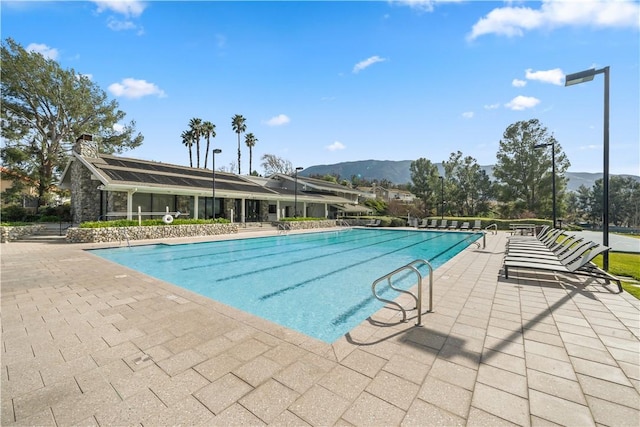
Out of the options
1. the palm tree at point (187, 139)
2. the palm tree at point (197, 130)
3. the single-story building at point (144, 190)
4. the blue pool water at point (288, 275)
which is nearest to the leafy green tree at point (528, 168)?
the blue pool water at point (288, 275)

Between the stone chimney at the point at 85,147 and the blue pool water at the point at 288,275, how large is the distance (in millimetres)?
11152

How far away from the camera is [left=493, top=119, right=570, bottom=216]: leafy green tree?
33500mm

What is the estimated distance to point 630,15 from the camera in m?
6.39

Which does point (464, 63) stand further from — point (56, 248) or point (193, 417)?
point (56, 248)

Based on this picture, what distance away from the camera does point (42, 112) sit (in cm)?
2533

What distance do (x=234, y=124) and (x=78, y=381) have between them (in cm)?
5043

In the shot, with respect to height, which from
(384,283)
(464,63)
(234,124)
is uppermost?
(234,124)

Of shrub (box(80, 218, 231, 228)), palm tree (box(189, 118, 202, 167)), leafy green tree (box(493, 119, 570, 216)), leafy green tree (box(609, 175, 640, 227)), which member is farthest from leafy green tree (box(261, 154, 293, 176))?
leafy green tree (box(609, 175, 640, 227))

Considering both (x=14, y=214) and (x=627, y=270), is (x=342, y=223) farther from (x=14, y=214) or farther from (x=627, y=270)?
(x=14, y=214)

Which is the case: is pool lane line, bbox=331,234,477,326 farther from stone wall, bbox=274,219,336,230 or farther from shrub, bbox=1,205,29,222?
shrub, bbox=1,205,29,222

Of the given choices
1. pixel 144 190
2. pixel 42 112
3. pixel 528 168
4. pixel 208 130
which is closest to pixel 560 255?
pixel 144 190

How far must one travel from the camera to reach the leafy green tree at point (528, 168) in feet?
110

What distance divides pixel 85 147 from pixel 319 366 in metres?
24.9

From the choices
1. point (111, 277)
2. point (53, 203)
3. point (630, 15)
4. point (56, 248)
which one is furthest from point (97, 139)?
point (630, 15)
